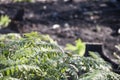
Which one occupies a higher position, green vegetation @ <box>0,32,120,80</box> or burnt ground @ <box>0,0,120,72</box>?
green vegetation @ <box>0,32,120,80</box>

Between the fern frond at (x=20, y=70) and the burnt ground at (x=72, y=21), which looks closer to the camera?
the fern frond at (x=20, y=70)

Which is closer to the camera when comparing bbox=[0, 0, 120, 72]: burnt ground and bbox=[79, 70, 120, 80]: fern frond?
bbox=[79, 70, 120, 80]: fern frond

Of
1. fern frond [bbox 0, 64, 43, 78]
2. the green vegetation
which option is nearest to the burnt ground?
the green vegetation

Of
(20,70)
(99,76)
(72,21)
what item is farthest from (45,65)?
(72,21)

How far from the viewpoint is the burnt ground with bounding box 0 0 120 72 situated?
6.94 metres

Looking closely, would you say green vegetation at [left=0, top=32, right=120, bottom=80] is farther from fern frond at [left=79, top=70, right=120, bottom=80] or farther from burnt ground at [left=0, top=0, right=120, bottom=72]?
burnt ground at [left=0, top=0, right=120, bottom=72]

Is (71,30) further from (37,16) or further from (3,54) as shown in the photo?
(3,54)

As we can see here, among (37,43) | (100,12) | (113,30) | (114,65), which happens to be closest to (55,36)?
(113,30)

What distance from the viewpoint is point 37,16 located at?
8336mm

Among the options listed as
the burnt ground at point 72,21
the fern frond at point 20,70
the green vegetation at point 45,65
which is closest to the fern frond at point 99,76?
the green vegetation at point 45,65

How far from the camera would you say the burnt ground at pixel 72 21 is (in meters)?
6.94

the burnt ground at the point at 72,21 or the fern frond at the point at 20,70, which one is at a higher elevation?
the fern frond at the point at 20,70

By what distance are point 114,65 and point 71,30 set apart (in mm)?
3517

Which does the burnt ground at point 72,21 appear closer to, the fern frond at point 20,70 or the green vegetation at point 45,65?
the green vegetation at point 45,65
